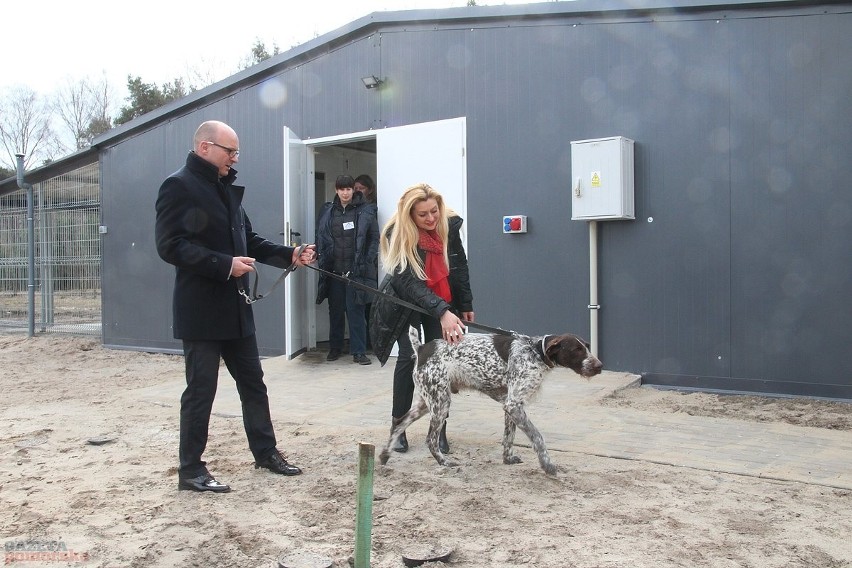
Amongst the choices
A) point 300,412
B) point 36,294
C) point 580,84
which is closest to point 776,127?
point 580,84

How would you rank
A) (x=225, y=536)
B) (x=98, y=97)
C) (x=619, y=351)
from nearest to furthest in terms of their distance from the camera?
(x=225, y=536), (x=619, y=351), (x=98, y=97)

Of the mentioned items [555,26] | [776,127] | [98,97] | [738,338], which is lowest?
[738,338]

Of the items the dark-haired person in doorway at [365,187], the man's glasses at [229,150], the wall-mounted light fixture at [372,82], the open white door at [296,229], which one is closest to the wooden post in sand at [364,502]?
the man's glasses at [229,150]

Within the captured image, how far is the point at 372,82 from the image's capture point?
27.8 ft

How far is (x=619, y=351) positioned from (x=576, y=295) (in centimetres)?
65

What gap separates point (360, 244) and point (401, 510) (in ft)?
14.7

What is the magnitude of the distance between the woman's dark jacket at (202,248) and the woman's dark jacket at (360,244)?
12.0 ft

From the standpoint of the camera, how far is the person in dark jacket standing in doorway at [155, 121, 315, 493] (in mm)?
3951

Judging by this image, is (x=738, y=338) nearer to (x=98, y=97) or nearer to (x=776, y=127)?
(x=776, y=127)

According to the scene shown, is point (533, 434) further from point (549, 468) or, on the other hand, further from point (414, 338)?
point (414, 338)

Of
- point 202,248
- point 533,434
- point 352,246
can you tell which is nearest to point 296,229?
point 352,246

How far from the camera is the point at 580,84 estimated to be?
732 cm

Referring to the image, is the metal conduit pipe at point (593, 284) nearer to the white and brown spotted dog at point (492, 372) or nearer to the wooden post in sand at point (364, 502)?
the white and brown spotted dog at point (492, 372)

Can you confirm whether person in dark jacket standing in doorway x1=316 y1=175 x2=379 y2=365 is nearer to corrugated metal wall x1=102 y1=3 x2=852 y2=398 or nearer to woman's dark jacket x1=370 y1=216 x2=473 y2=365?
corrugated metal wall x1=102 y1=3 x2=852 y2=398
